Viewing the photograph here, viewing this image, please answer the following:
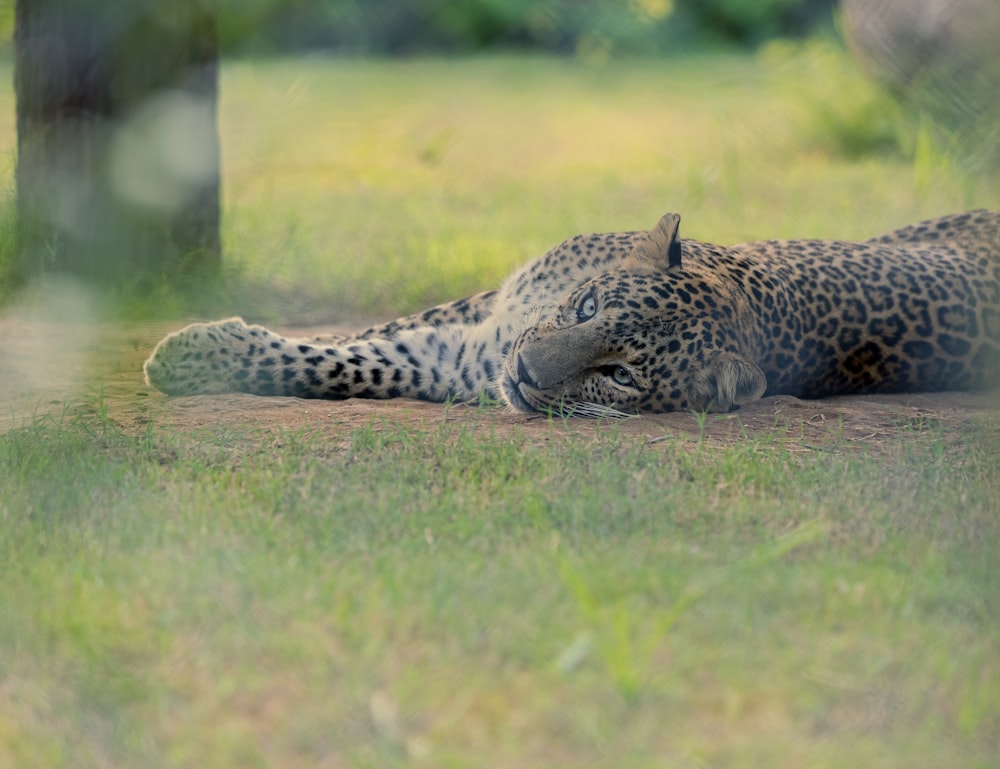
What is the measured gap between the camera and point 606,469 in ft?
12.1

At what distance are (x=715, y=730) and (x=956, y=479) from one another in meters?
1.58

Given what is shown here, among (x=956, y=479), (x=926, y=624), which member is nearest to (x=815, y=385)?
(x=956, y=479)

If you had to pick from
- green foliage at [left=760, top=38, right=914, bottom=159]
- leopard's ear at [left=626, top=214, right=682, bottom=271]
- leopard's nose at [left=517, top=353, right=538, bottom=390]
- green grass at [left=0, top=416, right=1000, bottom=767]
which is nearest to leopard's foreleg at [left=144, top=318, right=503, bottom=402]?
leopard's nose at [left=517, top=353, right=538, bottom=390]

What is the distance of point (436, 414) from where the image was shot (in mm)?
4500

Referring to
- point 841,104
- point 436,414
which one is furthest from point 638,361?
point 841,104

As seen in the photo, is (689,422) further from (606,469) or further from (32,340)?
(32,340)

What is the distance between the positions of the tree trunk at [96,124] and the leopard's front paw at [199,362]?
56.5 inches

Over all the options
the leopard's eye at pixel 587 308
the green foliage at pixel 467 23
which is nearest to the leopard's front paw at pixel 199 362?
the leopard's eye at pixel 587 308

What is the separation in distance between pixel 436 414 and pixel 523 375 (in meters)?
0.32

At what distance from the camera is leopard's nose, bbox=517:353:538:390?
439 centimetres

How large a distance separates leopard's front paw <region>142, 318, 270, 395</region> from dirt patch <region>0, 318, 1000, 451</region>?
104mm

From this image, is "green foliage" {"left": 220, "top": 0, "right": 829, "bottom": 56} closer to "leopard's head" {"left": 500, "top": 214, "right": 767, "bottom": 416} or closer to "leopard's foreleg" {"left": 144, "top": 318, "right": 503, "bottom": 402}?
"leopard's head" {"left": 500, "top": 214, "right": 767, "bottom": 416}

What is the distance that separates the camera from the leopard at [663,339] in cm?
442

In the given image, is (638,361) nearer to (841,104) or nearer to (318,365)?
(318,365)
